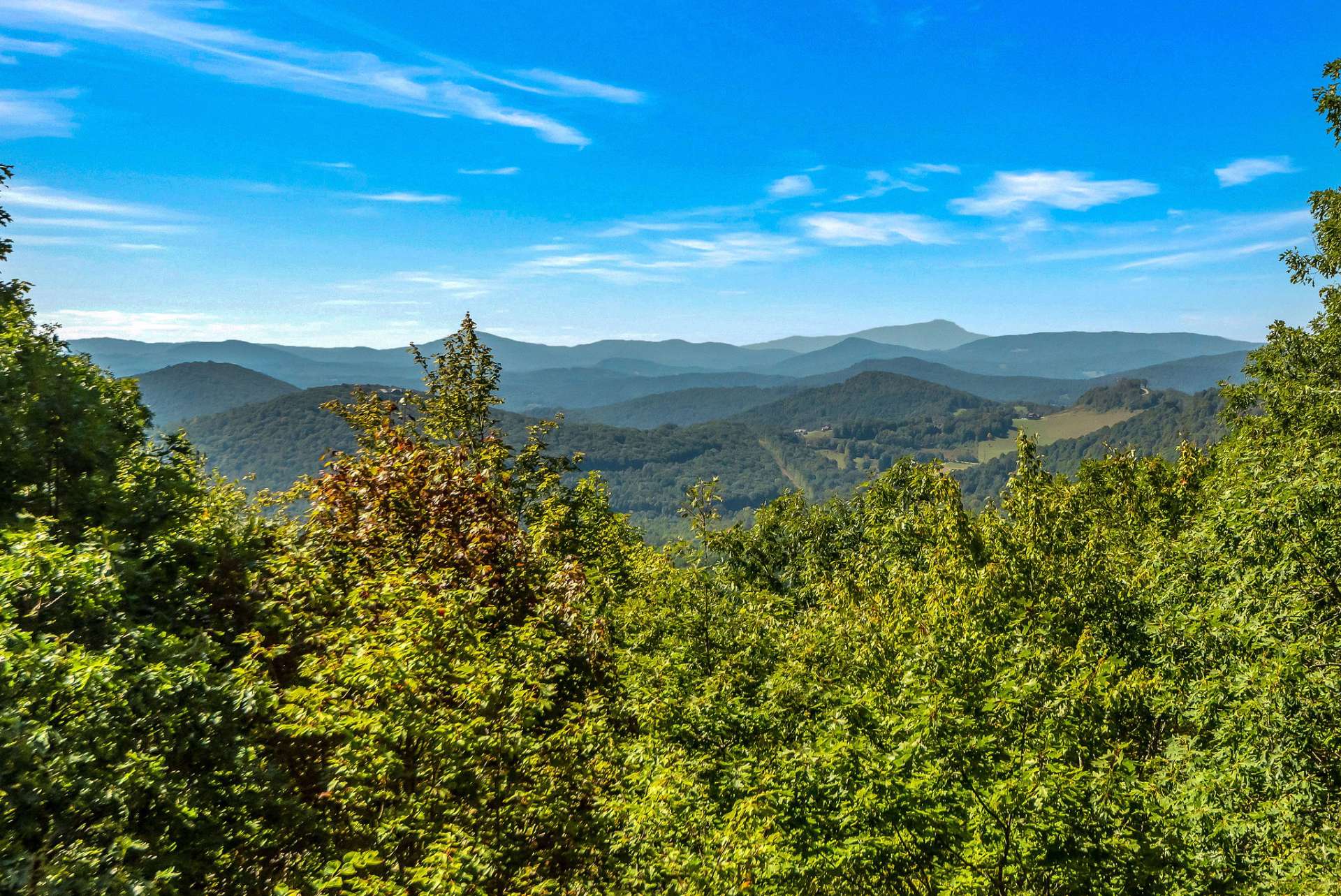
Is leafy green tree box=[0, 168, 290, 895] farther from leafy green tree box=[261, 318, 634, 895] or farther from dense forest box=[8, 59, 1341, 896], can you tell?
leafy green tree box=[261, 318, 634, 895]

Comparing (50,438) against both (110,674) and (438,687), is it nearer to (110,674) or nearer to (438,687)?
(110,674)

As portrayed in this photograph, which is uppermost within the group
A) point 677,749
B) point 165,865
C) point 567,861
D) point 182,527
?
point 182,527

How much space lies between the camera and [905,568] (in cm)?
2645

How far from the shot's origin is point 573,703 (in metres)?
15.5

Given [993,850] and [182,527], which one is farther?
[182,527]

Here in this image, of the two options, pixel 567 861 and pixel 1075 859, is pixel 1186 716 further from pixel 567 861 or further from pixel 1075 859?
pixel 567 861

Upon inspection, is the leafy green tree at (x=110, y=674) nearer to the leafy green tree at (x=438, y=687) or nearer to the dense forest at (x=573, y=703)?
the dense forest at (x=573, y=703)

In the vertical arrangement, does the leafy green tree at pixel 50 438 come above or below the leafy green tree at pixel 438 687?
above

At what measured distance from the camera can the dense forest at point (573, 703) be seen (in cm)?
957

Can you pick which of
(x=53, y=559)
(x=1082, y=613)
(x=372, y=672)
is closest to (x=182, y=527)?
(x=53, y=559)

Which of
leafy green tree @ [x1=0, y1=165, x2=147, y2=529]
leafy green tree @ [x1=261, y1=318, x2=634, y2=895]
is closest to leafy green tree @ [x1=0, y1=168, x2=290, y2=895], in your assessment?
leafy green tree @ [x1=0, y1=165, x2=147, y2=529]

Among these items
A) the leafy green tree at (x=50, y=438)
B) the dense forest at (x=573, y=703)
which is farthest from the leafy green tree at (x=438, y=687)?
the leafy green tree at (x=50, y=438)

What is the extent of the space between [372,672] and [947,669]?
12642mm

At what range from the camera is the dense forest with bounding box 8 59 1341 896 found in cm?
957
